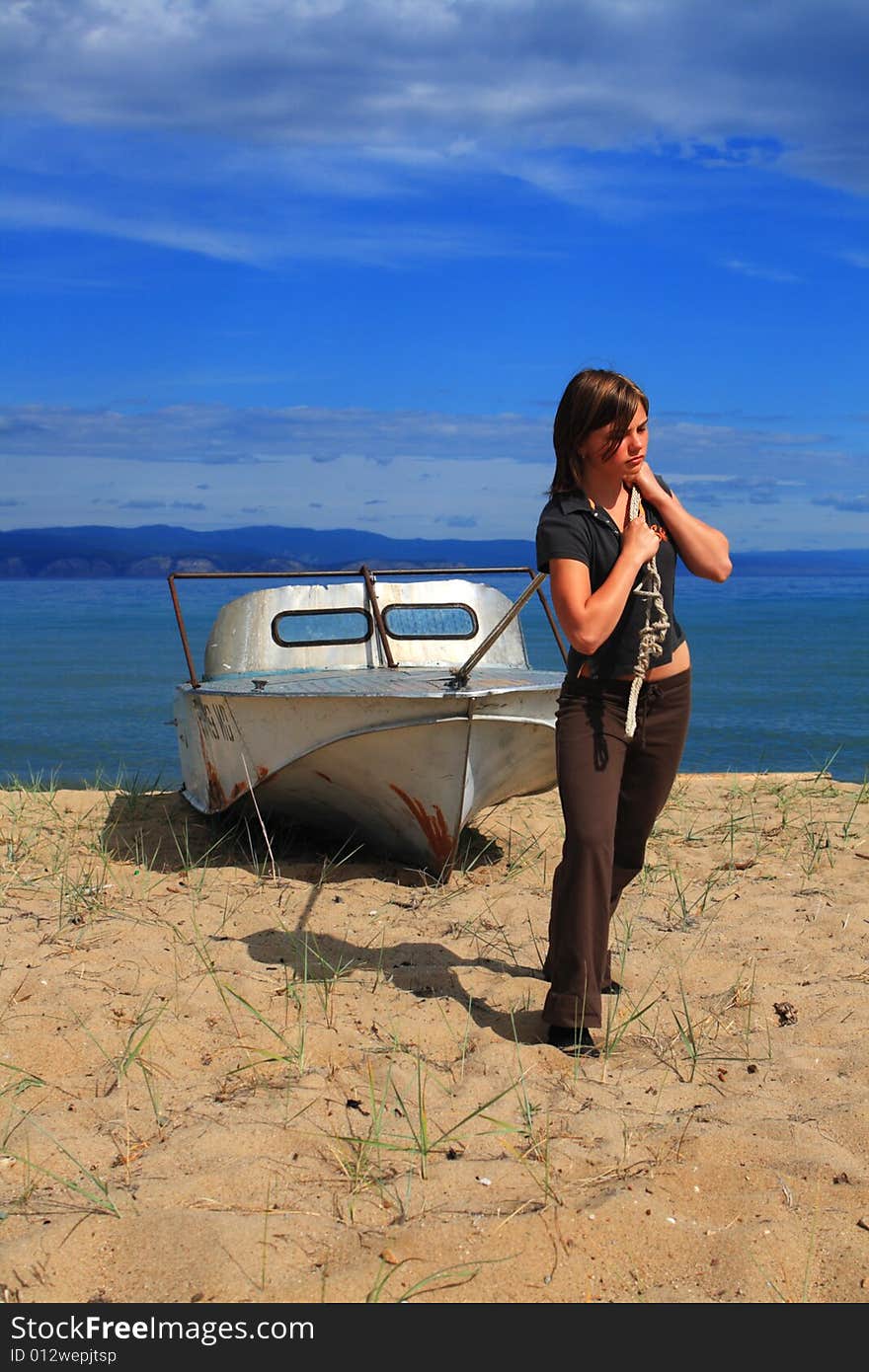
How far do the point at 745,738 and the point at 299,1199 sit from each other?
1194cm

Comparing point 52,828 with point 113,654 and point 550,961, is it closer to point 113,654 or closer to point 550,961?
point 550,961

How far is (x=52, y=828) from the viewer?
7668 millimetres

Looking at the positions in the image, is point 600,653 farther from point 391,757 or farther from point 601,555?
point 391,757

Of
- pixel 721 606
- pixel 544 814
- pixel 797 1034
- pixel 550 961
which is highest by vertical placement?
pixel 550 961

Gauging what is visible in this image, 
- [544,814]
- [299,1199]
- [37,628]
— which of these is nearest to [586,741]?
[299,1199]

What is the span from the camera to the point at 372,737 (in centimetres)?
623

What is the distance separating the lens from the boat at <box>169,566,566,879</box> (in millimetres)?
6199

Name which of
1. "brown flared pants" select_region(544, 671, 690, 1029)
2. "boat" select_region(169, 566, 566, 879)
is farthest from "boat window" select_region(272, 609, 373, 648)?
"brown flared pants" select_region(544, 671, 690, 1029)

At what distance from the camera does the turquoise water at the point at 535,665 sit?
42.8 ft

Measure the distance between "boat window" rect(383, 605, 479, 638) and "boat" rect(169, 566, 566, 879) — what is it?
13cm

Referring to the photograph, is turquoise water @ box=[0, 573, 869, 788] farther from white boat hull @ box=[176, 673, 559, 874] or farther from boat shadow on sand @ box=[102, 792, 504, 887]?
white boat hull @ box=[176, 673, 559, 874]

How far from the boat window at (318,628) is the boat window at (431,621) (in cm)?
16

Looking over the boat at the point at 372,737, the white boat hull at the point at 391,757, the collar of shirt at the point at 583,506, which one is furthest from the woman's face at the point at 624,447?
the white boat hull at the point at 391,757

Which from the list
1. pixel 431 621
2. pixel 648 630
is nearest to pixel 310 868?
pixel 431 621
